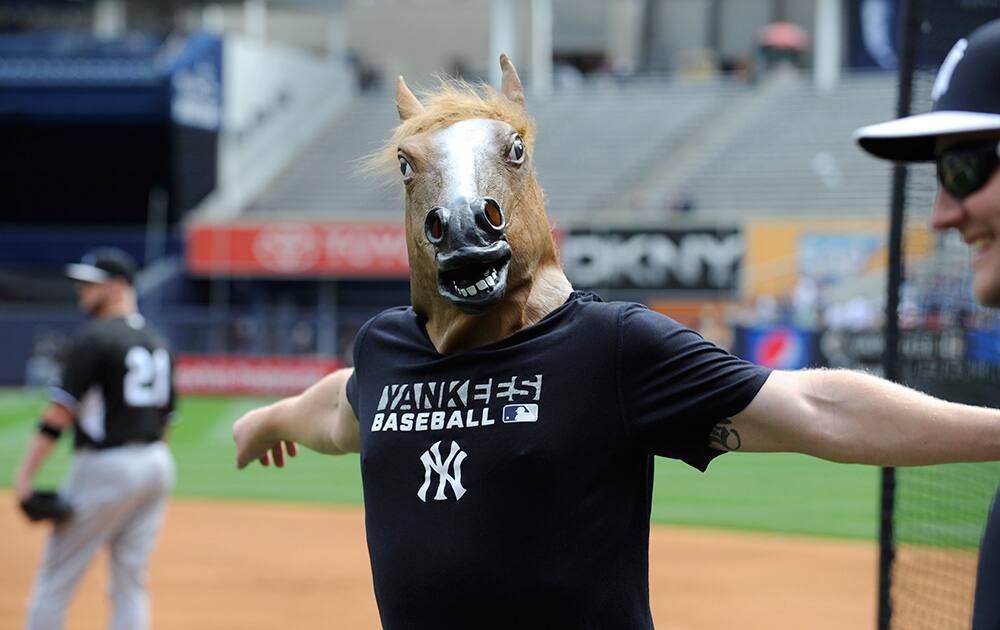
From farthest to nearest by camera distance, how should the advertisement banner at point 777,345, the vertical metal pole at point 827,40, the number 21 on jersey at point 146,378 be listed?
the vertical metal pole at point 827,40, the advertisement banner at point 777,345, the number 21 on jersey at point 146,378

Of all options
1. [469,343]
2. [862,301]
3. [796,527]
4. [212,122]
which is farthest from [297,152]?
[469,343]

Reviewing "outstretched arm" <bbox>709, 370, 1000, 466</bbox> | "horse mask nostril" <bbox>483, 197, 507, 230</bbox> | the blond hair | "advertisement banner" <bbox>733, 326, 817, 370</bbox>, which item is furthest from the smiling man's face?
"advertisement banner" <bbox>733, 326, 817, 370</bbox>

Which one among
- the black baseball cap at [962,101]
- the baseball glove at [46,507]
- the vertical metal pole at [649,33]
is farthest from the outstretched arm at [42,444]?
the vertical metal pole at [649,33]

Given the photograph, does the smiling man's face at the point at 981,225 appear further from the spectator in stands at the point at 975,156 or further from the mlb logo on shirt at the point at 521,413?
the mlb logo on shirt at the point at 521,413

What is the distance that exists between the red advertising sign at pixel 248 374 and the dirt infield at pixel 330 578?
12090 mm

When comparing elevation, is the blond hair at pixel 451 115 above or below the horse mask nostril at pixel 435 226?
above

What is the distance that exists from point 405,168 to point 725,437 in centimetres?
81

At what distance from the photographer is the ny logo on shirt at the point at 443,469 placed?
2768mm

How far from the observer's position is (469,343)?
2.87m

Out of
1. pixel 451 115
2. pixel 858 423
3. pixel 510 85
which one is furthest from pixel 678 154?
pixel 858 423

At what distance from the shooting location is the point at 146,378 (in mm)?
7461

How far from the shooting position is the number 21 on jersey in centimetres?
741

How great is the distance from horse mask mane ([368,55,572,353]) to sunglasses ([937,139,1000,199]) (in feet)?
2.78

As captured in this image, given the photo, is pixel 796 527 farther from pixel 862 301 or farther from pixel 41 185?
pixel 41 185
